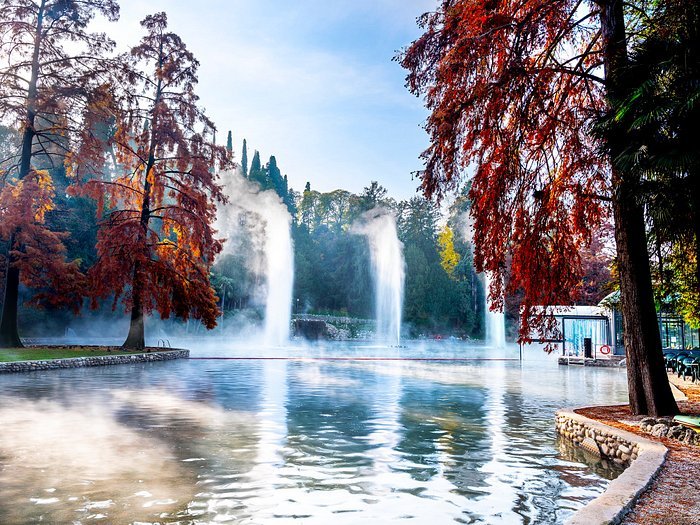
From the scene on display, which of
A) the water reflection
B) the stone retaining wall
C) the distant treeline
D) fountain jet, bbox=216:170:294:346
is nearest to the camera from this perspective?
the water reflection

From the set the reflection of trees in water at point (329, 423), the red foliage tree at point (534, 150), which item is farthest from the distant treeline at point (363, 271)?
the red foliage tree at point (534, 150)

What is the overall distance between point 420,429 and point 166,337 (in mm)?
40367

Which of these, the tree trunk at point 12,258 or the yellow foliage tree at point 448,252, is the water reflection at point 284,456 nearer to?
the tree trunk at point 12,258

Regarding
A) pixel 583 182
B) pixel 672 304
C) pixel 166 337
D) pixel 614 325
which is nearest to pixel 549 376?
pixel 672 304

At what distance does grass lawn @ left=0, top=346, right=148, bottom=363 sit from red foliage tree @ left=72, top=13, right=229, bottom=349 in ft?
6.46

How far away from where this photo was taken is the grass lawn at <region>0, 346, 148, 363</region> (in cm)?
1961

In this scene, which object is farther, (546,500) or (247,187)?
(247,187)

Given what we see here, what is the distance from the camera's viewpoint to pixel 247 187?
6612 cm

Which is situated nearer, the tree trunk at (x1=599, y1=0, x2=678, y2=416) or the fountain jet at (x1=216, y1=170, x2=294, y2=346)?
the tree trunk at (x1=599, y1=0, x2=678, y2=416)

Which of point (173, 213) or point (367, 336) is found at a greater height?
point (173, 213)

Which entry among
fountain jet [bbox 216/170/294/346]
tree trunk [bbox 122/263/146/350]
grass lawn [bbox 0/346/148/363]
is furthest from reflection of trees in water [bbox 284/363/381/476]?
fountain jet [bbox 216/170/294/346]

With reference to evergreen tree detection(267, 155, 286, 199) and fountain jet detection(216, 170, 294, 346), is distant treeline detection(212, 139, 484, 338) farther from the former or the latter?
fountain jet detection(216, 170, 294, 346)

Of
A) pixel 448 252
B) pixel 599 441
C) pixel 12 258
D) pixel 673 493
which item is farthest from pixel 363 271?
pixel 673 493

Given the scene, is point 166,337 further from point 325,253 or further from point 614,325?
point 614,325
